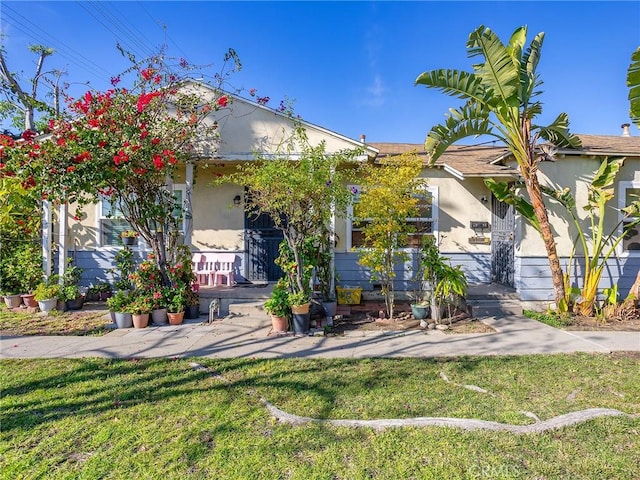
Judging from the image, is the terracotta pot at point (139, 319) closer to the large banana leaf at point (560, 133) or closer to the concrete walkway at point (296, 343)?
the concrete walkway at point (296, 343)

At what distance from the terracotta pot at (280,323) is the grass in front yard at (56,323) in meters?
2.97

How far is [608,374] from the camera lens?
4215 millimetres

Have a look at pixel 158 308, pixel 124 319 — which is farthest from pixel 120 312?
pixel 158 308

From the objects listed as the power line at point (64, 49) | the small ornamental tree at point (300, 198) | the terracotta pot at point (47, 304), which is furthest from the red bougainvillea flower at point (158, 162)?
the power line at point (64, 49)

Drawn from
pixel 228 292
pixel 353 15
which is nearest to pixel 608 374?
pixel 228 292

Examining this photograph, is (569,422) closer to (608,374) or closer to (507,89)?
(608,374)

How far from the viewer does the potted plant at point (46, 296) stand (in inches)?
287

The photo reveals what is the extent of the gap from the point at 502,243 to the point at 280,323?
596 cm

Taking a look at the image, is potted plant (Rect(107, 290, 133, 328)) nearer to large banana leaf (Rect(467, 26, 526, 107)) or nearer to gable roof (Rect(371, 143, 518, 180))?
gable roof (Rect(371, 143, 518, 180))

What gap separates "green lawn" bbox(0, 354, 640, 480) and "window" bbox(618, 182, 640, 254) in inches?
168

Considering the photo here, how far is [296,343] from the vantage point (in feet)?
18.0

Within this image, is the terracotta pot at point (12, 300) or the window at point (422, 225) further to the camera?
the window at point (422, 225)

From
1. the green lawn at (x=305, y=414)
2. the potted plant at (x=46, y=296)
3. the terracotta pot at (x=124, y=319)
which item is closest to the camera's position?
the green lawn at (x=305, y=414)

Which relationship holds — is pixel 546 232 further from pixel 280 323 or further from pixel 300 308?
pixel 280 323
